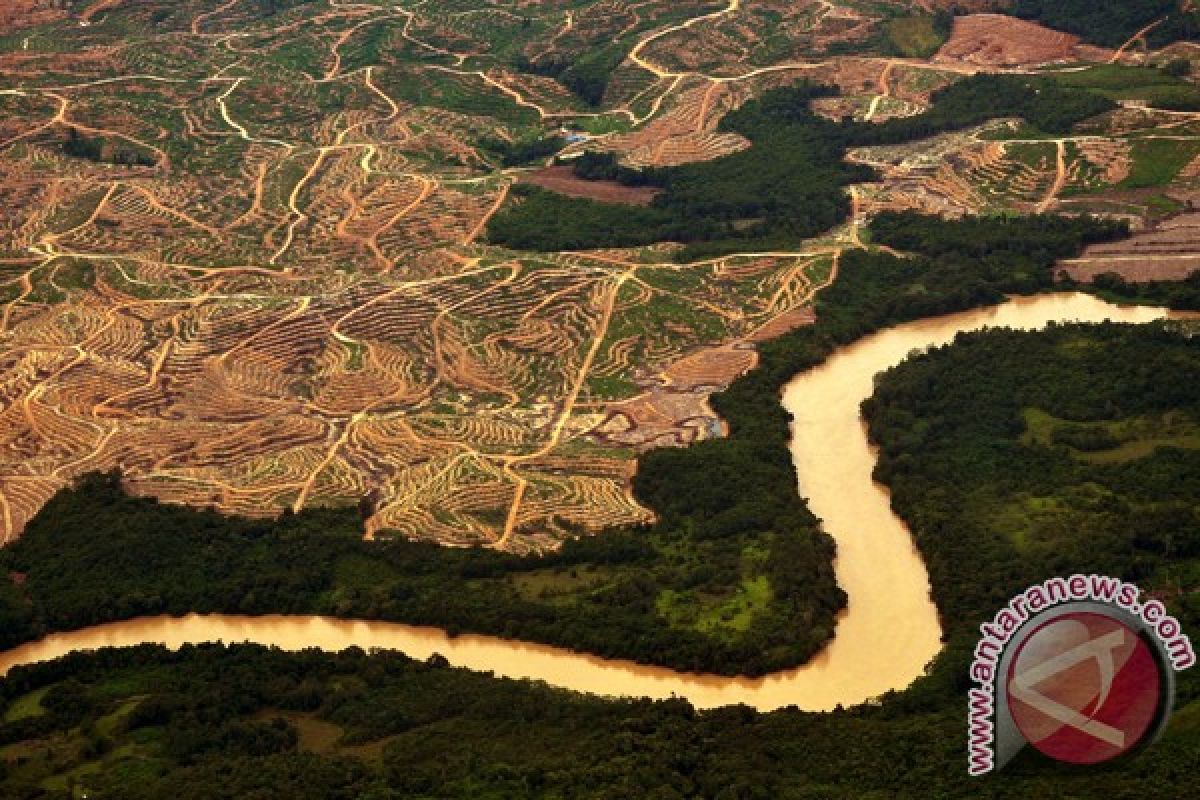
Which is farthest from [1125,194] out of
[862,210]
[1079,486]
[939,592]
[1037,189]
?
[939,592]

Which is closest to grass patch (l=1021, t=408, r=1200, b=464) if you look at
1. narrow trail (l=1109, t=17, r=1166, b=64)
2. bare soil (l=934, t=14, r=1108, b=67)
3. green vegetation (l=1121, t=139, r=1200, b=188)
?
green vegetation (l=1121, t=139, r=1200, b=188)

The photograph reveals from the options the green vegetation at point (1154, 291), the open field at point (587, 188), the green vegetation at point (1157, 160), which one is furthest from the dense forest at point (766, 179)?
the green vegetation at point (1154, 291)

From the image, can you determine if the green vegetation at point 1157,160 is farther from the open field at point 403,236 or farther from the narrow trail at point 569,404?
the narrow trail at point 569,404

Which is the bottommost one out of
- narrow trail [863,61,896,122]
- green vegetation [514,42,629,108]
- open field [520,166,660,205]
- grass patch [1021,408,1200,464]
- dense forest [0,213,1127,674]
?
dense forest [0,213,1127,674]

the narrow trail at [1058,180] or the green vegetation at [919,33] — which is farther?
the green vegetation at [919,33]

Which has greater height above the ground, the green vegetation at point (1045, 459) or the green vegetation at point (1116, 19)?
the green vegetation at point (1116, 19)

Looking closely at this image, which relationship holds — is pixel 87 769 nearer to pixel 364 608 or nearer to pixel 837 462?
pixel 364 608

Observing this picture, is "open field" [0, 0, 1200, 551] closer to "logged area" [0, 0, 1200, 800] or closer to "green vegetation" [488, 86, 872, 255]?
"logged area" [0, 0, 1200, 800]

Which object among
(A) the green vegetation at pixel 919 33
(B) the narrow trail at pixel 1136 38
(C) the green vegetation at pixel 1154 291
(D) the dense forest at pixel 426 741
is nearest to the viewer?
(D) the dense forest at pixel 426 741
